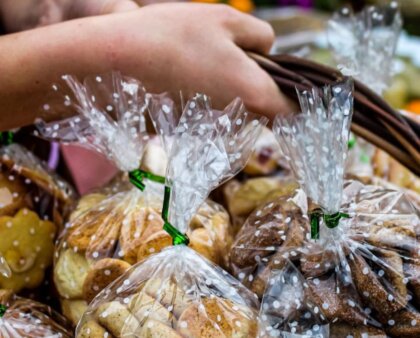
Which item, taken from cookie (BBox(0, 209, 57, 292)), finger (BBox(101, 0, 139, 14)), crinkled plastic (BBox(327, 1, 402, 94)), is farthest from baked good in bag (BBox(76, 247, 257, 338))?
crinkled plastic (BBox(327, 1, 402, 94))

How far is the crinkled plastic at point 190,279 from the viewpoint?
729 millimetres

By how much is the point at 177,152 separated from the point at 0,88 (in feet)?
0.94

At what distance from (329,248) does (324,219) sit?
0.04 m

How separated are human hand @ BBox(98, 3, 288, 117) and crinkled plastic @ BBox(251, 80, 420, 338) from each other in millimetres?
135

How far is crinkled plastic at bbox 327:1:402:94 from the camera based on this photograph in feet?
4.11

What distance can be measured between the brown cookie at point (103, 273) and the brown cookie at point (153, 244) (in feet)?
0.08

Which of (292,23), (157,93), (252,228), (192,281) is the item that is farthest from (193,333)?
(292,23)

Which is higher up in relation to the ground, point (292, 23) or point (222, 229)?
point (222, 229)

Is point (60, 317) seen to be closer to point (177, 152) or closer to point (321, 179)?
point (177, 152)

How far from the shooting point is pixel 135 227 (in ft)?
2.87

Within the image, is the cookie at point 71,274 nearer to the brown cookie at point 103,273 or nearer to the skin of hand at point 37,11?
the brown cookie at point 103,273

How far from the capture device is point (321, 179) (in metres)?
0.81

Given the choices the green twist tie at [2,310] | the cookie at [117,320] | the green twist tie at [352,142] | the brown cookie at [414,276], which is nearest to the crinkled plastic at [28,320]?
the green twist tie at [2,310]

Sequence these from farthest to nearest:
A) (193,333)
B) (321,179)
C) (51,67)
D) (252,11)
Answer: (252,11), (51,67), (321,179), (193,333)
